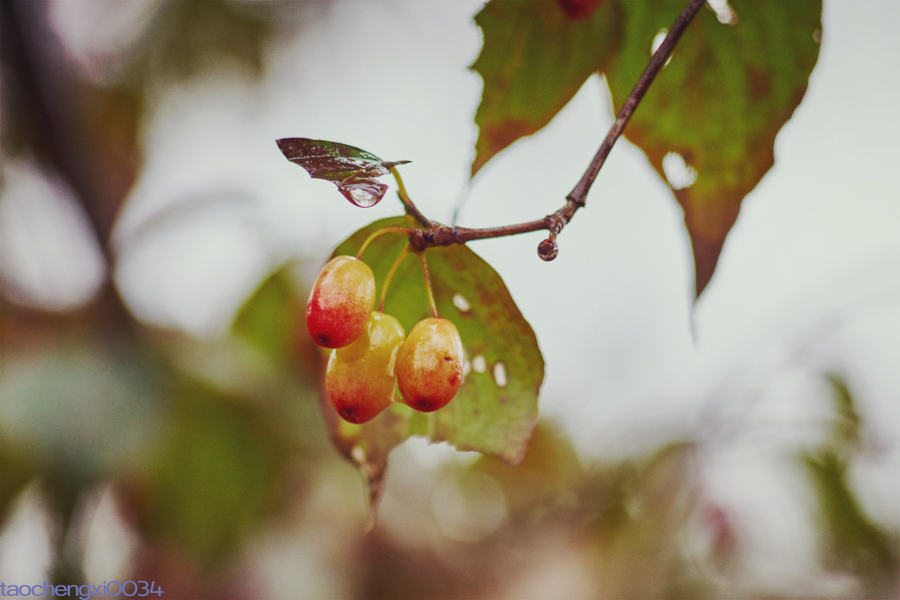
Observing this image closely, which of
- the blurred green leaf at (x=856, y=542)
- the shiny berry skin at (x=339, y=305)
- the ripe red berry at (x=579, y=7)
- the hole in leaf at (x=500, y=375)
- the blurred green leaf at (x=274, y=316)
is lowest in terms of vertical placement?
the blurred green leaf at (x=856, y=542)

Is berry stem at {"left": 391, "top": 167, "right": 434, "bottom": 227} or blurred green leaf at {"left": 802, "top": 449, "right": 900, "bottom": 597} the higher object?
berry stem at {"left": 391, "top": 167, "right": 434, "bottom": 227}

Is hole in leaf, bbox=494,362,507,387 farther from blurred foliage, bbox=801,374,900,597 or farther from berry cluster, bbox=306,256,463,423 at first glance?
blurred foliage, bbox=801,374,900,597

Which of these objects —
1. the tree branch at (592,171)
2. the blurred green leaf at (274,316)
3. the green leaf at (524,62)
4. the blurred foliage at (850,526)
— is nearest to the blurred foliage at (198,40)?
the blurred green leaf at (274,316)

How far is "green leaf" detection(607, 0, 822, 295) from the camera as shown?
1.14 ft

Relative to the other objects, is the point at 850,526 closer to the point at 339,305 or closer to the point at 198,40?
the point at 339,305

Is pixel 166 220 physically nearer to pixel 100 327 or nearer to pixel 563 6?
pixel 100 327

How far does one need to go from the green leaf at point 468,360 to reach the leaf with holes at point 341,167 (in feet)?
0.25

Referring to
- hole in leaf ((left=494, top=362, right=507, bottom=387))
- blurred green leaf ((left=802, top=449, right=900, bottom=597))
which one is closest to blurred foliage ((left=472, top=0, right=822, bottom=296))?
hole in leaf ((left=494, top=362, right=507, bottom=387))

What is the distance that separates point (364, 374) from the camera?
0.29m

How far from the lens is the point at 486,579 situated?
1.21 meters

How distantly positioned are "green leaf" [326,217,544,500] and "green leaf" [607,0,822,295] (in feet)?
0.36

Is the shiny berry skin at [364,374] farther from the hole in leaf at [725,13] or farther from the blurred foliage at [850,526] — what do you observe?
the blurred foliage at [850,526]

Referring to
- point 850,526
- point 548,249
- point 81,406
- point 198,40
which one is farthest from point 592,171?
point 850,526

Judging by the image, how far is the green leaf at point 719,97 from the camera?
35cm
